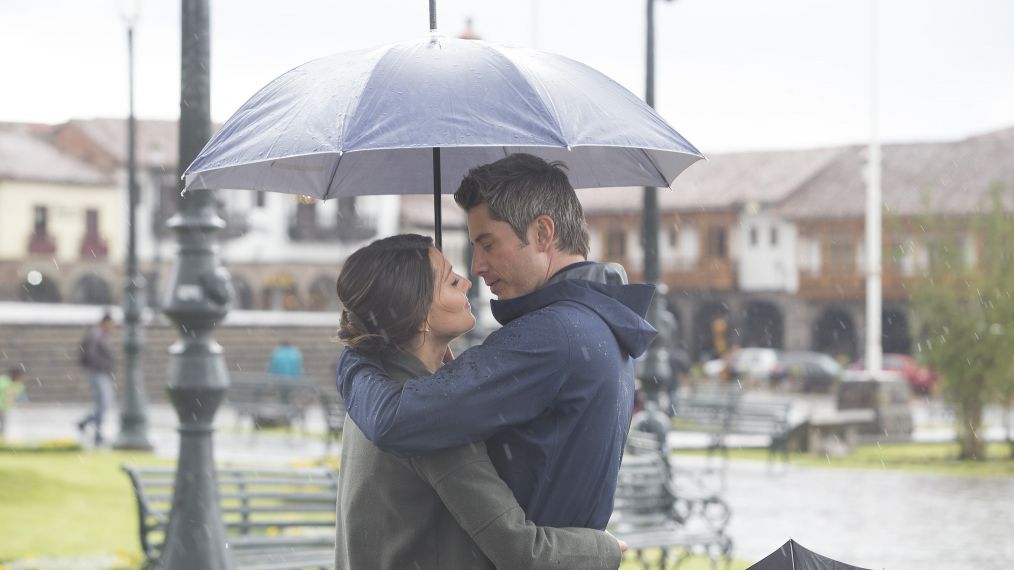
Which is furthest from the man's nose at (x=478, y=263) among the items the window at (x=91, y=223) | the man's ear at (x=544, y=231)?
the window at (x=91, y=223)

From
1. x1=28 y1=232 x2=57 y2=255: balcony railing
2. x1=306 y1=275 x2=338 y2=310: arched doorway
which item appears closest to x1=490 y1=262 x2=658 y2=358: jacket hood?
x1=28 y1=232 x2=57 y2=255: balcony railing

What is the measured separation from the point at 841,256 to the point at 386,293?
57.5 meters

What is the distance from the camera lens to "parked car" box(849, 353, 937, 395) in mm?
45062

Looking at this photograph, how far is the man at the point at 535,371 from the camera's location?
255 centimetres

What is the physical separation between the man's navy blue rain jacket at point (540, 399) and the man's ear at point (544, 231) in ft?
0.23

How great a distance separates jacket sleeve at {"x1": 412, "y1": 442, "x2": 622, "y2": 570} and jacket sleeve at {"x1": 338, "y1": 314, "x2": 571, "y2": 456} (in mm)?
43

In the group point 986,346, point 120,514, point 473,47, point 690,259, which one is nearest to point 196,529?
point 473,47

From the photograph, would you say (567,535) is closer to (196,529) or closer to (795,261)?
(196,529)

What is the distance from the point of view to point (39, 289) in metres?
55.6

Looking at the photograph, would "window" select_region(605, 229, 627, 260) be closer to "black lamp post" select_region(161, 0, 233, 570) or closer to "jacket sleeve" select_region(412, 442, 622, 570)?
"black lamp post" select_region(161, 0, 233, 570)

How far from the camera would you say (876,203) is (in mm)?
29781

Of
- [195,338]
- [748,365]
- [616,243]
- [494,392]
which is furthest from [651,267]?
[616,243]

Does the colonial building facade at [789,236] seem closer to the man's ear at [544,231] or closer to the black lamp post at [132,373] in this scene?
the black lamp post at [132,373]

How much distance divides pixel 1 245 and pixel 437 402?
56435 mm
